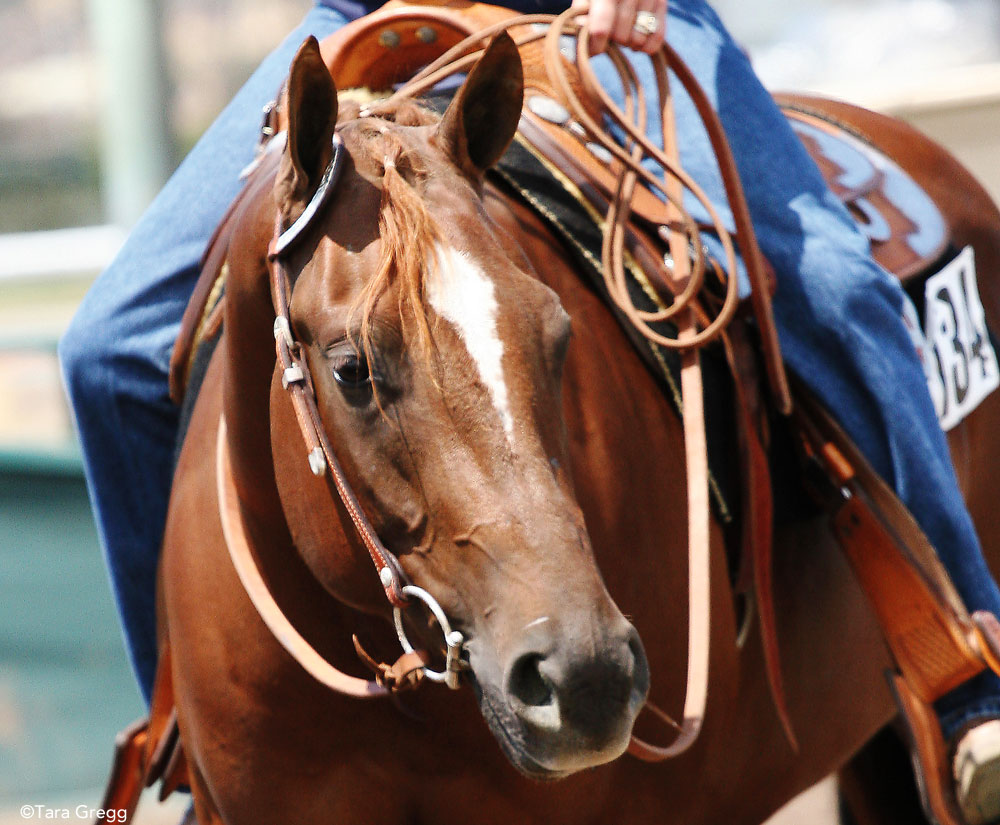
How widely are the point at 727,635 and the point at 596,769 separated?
Result: 39 centimetres

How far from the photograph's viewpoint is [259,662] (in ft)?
6.75

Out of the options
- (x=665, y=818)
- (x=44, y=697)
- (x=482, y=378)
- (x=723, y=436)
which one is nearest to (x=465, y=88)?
(x=482, y=378)

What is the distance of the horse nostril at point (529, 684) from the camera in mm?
1513

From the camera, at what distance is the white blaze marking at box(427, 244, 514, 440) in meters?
1.58

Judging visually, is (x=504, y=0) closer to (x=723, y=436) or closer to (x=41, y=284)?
(x=723, y=436)

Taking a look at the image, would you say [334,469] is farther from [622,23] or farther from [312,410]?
[622,23]

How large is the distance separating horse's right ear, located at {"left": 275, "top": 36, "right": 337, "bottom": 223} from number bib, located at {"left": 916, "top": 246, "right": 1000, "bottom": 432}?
4.90 feet

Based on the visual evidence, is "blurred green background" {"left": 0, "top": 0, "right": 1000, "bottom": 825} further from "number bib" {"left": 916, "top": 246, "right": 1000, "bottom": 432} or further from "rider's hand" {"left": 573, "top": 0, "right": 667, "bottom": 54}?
"rider's hand" {"left": 573, "top": 0, "right": 667, "bottom": 54}

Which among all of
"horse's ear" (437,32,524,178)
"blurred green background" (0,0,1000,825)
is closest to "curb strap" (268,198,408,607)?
"horse's ear" (437,32,524,178)

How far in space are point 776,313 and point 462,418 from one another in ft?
3.50

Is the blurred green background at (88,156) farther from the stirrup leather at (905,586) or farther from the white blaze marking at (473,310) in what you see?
the white blaze marking at (473,310)

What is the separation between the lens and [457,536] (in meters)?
1.58

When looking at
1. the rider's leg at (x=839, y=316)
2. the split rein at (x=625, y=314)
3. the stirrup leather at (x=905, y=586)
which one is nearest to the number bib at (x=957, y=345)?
the rider's leg at (x=839, y=316)

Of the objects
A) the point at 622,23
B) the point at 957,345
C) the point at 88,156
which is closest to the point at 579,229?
the point at 622,23
